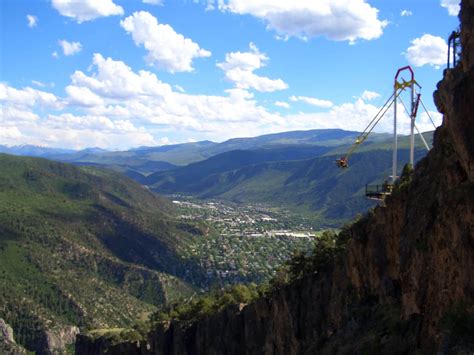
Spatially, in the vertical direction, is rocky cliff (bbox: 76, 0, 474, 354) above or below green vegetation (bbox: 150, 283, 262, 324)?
above

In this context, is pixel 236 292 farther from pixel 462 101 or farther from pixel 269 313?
pixel 462 101

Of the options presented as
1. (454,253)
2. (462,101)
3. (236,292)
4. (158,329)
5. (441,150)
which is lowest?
(158,329)

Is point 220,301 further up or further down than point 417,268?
further down

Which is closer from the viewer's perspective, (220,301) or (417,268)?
(417,268)

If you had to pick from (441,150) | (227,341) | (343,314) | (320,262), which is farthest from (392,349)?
(227,341)

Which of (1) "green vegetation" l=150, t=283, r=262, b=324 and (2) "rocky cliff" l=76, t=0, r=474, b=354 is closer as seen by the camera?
(2) "rocky cliff" l=76, t=0, r=474, b=354

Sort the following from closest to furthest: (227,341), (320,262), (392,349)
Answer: (392,349) < (320,262) < (227,341)

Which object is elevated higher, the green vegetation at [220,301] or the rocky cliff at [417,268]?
the rocky cliff at [417,268]

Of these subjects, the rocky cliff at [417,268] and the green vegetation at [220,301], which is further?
the green vegetation at [220,301]
